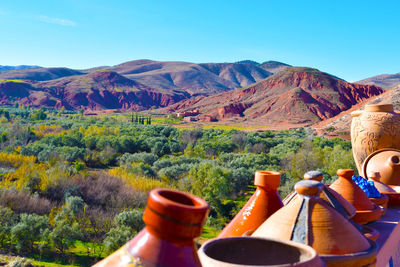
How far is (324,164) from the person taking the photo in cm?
2112

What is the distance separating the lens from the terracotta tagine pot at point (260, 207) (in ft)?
8.98

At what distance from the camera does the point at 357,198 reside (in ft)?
12.4

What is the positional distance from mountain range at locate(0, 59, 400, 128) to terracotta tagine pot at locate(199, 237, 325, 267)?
50.5 meters

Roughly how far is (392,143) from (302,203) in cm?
515

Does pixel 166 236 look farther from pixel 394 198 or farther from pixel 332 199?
pixel 394 198

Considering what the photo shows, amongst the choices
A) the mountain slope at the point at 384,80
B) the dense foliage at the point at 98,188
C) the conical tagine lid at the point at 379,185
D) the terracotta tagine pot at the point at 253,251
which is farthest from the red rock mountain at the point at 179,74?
the terracotta tagine pot at the point at 253,251

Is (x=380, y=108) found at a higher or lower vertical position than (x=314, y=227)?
higher

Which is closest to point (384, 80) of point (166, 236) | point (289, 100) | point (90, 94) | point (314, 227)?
point (289, 100)

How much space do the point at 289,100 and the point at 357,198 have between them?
65.4m

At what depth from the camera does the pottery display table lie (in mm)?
3422

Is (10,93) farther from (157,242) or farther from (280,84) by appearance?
(157,242)

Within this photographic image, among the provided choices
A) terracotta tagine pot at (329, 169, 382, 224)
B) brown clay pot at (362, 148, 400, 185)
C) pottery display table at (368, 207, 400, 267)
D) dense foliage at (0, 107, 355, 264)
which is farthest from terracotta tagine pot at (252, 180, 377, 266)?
dense foliage at (0, 107, 355, 264)

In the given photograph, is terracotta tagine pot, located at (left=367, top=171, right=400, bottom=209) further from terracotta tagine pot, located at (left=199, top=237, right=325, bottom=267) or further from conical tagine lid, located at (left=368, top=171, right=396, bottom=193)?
terracotta tagine pot, located at (left=199, top=237, right=325, bottom=267)

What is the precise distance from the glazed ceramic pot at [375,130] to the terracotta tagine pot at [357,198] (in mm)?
3049
